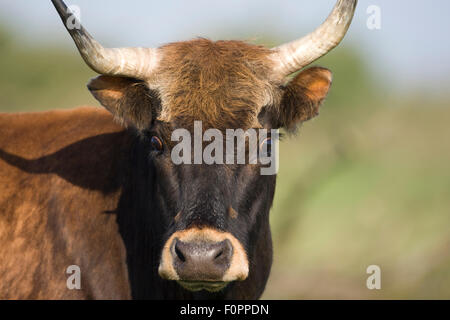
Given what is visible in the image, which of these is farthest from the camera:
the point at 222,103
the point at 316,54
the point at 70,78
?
the point at 70,78

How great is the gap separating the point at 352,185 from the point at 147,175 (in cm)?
1919

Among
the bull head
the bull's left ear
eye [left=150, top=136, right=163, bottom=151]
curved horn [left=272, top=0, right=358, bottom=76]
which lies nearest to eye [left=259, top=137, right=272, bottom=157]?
the bull head

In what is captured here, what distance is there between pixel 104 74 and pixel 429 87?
26.4 metres

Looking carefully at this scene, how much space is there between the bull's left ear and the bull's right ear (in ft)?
3.78

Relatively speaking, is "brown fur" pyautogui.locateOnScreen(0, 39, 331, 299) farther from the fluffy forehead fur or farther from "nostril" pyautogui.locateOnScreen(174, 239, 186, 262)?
"nostril" pyautogui.locateOnScreen(174, 239, 186, 262)

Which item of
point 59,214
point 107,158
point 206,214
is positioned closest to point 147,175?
point 107,158

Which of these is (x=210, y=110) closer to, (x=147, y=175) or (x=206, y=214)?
(x=206, y=214)

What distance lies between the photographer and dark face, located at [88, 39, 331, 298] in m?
4.86

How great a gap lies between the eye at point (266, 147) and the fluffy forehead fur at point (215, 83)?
0.64 ft

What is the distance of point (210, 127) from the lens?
17.2ft

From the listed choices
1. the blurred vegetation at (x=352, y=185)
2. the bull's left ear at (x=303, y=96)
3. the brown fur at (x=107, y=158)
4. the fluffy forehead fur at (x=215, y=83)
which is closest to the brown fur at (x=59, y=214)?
the brown fur at (x=107, y=158)

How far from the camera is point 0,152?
6.48 meters

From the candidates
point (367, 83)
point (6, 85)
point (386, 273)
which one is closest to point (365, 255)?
point (386, 273)
